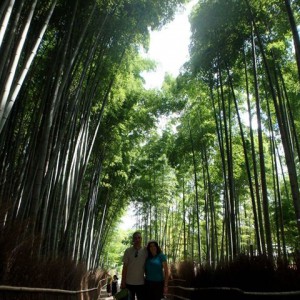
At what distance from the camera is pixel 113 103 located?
8242mm

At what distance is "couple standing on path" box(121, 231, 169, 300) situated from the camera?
3.35m

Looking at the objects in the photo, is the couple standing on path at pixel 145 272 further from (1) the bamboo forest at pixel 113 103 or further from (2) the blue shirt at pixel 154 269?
(1) the bamboo forest at pixel 113 103

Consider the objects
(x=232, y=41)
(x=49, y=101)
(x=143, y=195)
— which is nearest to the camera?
(x=49, y=101)

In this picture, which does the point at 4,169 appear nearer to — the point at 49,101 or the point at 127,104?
the point at 49,101

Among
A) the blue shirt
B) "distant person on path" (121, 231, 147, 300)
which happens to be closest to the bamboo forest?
"distant person on path" (121, 231, 147, 300)

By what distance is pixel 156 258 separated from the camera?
3.42 m

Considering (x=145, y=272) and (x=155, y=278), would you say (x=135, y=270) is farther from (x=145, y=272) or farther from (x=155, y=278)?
(x=155, y=278)

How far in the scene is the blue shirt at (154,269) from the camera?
11.0ft

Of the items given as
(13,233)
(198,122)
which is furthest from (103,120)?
(13,233)

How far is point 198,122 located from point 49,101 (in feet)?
22.4

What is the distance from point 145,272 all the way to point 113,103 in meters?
5.38

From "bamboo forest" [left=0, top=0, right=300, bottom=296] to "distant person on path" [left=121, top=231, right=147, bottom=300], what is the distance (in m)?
0.82

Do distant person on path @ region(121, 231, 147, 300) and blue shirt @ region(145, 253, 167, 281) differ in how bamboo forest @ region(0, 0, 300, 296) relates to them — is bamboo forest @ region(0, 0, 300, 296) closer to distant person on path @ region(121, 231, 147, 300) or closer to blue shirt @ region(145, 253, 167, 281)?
distant person on path @ region(121, 231, 147, 300)

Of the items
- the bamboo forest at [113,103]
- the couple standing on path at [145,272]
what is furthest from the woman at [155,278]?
the bamboo forest at [113,103]
